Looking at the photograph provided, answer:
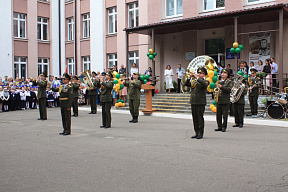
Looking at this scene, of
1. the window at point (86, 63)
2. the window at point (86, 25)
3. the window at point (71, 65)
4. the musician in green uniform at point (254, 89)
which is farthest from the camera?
the window at point (71, 65)

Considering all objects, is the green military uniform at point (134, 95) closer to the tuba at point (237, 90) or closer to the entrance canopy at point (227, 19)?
the tuba at point (237, 90)

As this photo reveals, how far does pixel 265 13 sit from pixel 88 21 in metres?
16.9

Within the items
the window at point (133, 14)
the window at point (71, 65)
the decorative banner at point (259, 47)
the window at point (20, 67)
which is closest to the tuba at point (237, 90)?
the decorative banner at point (259, 47)

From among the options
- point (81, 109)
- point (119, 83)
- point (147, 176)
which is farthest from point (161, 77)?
point (147, 176)

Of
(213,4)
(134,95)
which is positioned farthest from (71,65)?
(134,95)

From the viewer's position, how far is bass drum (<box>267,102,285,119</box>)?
41.2ft

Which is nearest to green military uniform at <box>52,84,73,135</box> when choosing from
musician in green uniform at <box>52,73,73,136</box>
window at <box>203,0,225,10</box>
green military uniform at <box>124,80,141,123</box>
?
musician in green uniform at <box>52,73,73,136</box>

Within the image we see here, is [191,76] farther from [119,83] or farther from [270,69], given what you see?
[270,69]

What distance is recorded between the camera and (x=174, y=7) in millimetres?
22203

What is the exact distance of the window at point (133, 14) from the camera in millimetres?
24516

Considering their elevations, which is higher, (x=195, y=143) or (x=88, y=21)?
(x=88, y=21)

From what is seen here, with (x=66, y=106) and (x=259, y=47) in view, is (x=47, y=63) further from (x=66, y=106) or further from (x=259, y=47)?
(x=66, y=106)

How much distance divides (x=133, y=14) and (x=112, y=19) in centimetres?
249

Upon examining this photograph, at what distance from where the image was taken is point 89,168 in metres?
6.07
